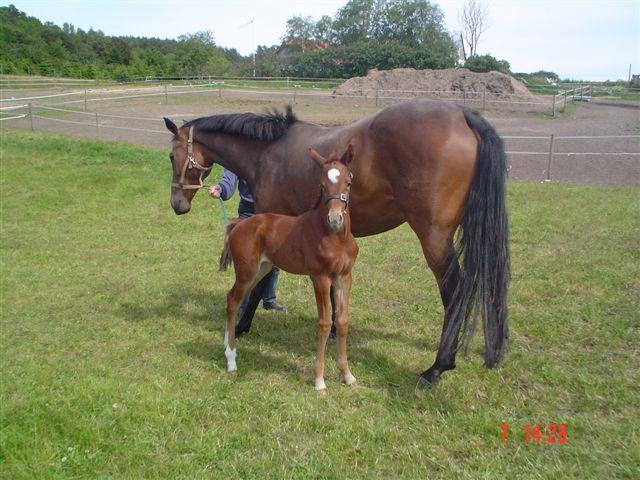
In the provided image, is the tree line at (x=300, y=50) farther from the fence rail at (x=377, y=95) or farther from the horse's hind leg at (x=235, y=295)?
the horse's hind leg at (x=235, y=295)

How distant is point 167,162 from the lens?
13.4 metres

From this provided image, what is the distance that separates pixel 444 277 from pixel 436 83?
108ft

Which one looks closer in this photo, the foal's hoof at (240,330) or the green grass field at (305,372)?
the green grass field at (305,372)

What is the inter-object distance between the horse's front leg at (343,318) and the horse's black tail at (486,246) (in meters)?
0.76

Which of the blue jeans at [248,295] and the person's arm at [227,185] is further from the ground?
the person's arm at [227,185]

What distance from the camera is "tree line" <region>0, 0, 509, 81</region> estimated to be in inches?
1881

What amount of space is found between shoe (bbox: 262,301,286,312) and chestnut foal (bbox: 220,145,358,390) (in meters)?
1.35

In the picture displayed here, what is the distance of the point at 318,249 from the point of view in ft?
12.1

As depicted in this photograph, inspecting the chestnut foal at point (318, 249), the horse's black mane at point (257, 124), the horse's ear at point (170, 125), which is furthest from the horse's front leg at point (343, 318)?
the horse's ear at point (170, 125)

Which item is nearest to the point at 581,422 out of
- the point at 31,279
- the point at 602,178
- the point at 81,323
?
the point at 81,323

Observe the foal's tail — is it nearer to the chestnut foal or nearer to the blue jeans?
the chestnut foal

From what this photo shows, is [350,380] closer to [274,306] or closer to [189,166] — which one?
[274,306]

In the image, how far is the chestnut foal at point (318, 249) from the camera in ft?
11.3

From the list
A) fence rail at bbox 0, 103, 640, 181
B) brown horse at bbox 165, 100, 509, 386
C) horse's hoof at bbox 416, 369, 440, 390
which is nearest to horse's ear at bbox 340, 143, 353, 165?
brown horse at bbox 165, 100, 509, 386
